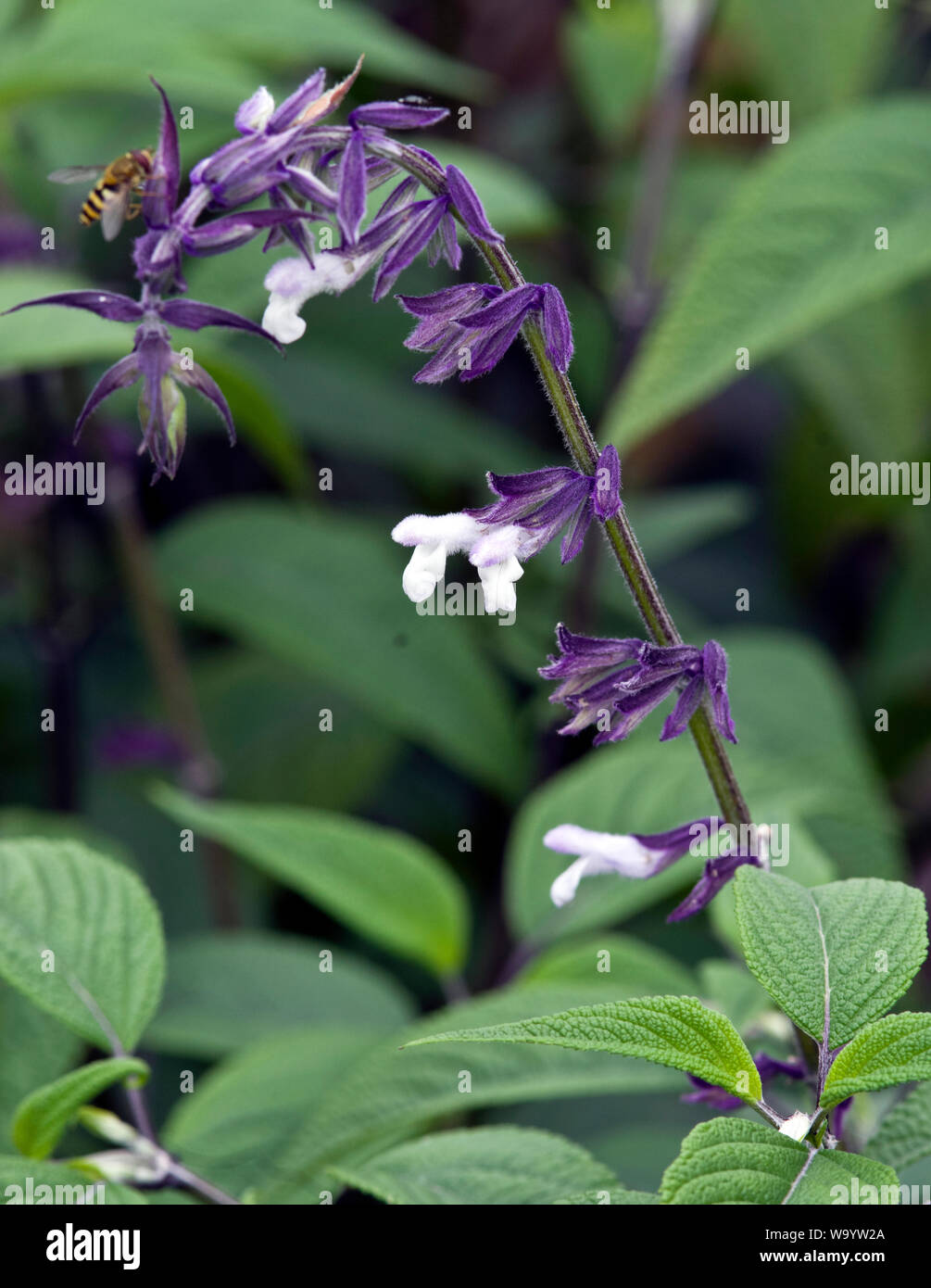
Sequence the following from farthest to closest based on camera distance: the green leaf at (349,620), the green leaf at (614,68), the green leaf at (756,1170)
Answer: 1. the green leaf at (614,68)
2. the green leaf at (349,620)
3. the green leaf at (756,1170)

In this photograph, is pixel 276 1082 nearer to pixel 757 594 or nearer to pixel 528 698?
pixel 528 698

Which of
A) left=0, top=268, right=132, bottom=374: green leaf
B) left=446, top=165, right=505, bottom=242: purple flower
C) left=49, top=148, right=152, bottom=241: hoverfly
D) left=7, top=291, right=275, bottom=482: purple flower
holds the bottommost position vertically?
left=7, top=291, right=275, bottom=482: purple flower

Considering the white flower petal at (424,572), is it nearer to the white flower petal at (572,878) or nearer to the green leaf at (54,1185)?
the white flower petal at (572,878)

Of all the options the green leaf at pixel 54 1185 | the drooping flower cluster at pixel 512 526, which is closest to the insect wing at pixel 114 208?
the drooping flower cluster at pixel 512 526

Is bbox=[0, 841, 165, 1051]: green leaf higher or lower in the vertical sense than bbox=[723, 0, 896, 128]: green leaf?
lower

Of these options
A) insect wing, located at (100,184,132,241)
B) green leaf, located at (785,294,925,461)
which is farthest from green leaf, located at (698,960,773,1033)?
green leaf, located at (785,294,925,461)

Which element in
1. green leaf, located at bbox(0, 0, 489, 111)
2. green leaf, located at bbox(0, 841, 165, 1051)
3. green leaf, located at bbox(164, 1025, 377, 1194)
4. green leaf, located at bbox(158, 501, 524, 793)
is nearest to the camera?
green leaf, located at bbox(0, 841, 165, 1051)

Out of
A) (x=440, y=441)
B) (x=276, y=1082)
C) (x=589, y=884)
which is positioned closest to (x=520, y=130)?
(x=440, y=441)

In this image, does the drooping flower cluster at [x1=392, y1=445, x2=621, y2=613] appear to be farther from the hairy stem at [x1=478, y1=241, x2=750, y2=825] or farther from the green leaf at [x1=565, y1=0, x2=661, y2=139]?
the green leaf at [x1=565, y1=0, x2=661, y2=139]
